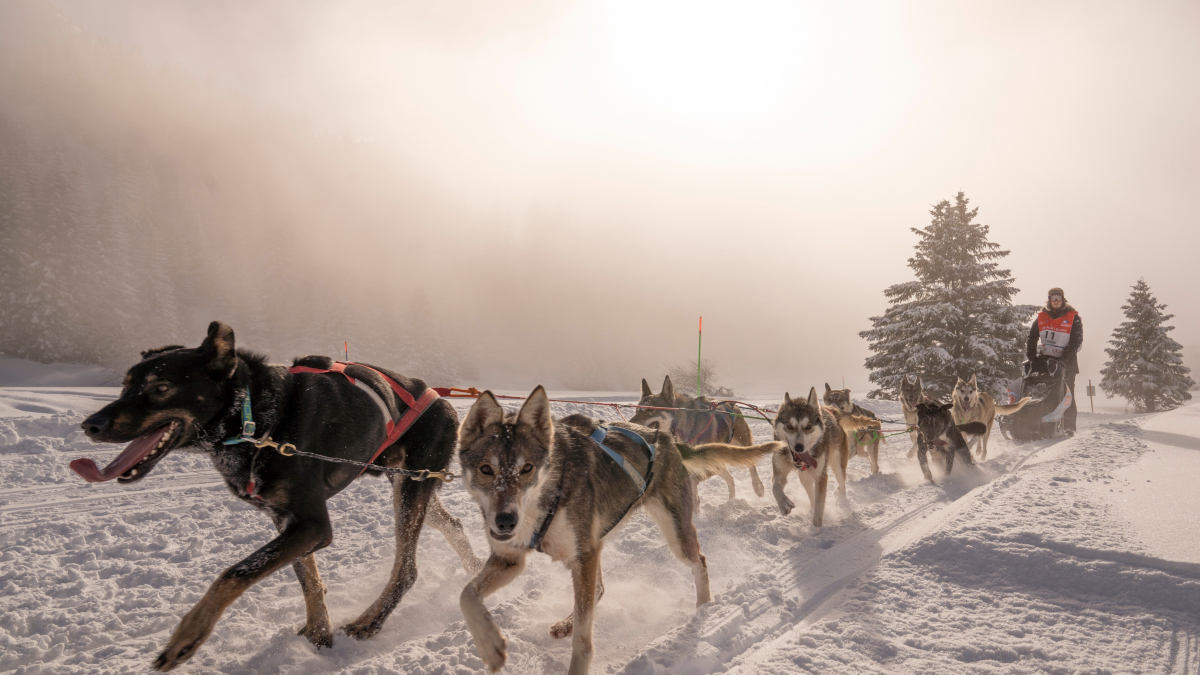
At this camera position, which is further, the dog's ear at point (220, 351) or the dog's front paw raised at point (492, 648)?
the dog's ear at point (220, 351)

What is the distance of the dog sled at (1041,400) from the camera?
10.8m

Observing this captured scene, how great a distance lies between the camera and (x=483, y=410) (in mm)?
2914

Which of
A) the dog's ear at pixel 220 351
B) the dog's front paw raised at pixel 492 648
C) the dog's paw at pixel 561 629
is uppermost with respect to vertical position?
the dog's ear at pixel 220 351

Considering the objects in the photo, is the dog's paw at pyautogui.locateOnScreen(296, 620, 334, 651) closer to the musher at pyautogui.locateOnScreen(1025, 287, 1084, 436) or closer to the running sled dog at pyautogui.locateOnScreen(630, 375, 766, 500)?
the running sled dog at pyautogui.locateOnScreen(630, 375, 766, 500)

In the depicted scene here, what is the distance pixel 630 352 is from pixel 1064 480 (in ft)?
216

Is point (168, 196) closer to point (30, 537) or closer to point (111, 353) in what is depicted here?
point (111, 353)

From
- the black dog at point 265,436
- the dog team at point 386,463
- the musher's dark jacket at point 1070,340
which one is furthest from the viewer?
the musher's dark jacket at point 1070,340

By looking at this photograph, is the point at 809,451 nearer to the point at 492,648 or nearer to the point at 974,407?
the point at 492,648

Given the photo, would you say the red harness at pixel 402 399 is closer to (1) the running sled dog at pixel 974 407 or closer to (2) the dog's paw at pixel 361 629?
(2) the dog's paw at pixel 361 629

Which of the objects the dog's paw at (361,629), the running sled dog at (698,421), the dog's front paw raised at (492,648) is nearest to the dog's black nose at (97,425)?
the dog's paw at (361,629)

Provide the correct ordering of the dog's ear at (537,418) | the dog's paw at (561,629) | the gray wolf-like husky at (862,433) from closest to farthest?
the dog's ear at (537,418) < the dog's paw at (561,629) < the gray wolf-like husky at (862,433)

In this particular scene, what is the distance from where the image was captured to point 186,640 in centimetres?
220

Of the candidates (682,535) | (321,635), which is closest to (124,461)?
(321,635)

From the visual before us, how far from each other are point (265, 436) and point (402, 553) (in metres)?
1.24
